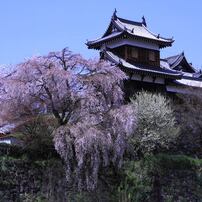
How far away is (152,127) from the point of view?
92.9 ft

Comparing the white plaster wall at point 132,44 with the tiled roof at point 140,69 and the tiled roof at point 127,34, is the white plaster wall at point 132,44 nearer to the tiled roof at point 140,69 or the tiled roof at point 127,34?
the tiled roof at point 127,34

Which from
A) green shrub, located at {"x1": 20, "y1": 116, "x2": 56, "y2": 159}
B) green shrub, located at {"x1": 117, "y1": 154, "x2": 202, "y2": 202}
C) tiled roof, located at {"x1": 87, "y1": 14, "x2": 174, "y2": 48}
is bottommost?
green shrub, located at {"x1": 117, "y1": 154, "x2": 202, "y2": 202}

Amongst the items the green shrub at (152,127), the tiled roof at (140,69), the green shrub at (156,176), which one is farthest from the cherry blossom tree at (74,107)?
the tiled roof at (140,69)

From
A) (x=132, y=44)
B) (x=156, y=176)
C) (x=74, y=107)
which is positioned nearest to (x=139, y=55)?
(x=132, y=44)

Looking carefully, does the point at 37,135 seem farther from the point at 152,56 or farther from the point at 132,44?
the point at 152,56

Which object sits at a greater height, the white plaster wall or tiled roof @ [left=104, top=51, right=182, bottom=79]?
the white plaster wall

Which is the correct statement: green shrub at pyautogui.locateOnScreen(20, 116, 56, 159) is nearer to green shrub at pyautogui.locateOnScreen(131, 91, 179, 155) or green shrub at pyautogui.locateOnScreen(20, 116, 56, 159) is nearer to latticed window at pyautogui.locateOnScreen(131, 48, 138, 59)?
green shrub at pyautogui.locateOnScreen(131, 91, 179, 155)

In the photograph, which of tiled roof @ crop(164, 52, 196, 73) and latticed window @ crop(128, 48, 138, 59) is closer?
latticed window @ crop(128, 48, 138, 59)

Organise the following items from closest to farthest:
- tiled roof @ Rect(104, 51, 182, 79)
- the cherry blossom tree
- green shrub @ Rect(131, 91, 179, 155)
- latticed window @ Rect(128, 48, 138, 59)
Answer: the cherry blossom tree, green shrub @ Rect(131, 91, 179, 155), tiled roof @ Rect(104, 51, 182, 79), latticed window @ Rect(128, 48, 138, 59)

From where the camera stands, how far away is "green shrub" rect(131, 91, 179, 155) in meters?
27.7

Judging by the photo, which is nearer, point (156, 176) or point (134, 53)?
point (156, 176)

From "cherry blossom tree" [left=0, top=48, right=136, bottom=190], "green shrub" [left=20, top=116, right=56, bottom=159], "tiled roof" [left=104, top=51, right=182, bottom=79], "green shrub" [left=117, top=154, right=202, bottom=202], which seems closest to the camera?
"cherry blossom tree" [left=0, top=48, right=136, bottom=190]

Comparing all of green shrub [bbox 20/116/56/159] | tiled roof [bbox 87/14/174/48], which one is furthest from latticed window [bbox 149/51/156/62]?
green shrub [bbox 20/116/56/159]

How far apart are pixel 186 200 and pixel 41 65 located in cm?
1035
